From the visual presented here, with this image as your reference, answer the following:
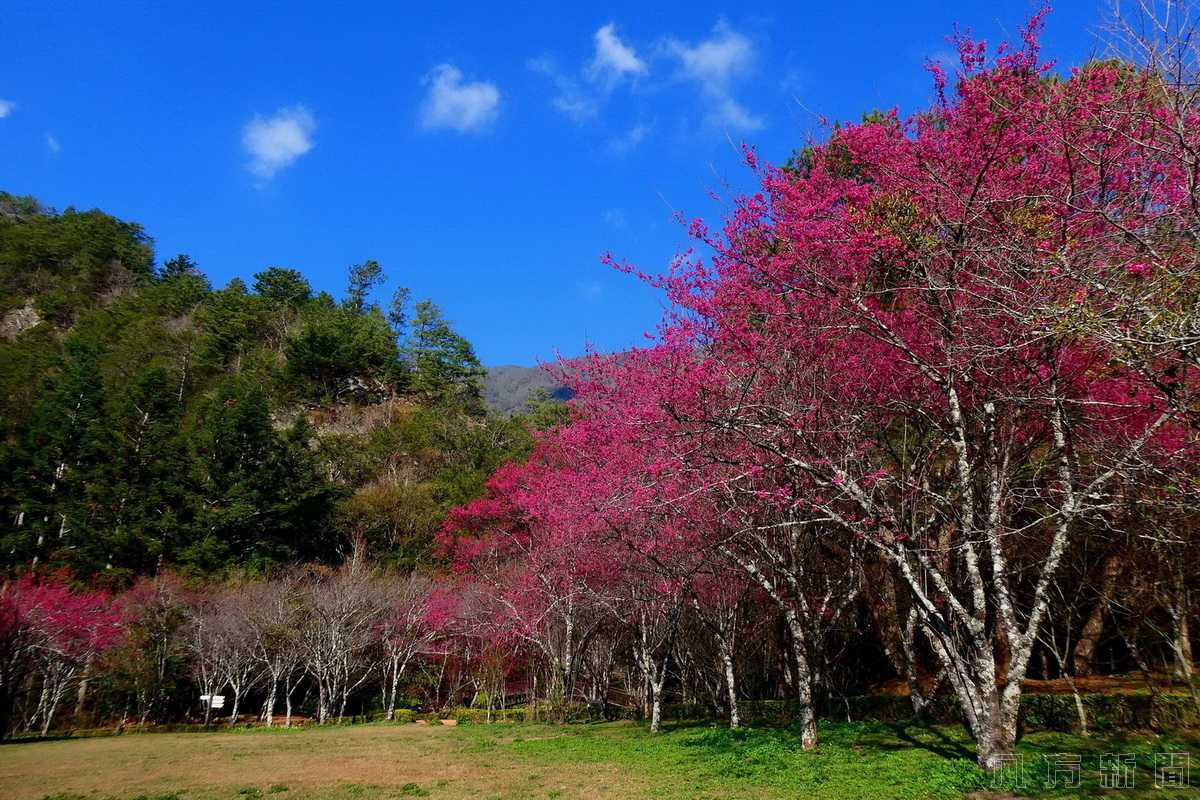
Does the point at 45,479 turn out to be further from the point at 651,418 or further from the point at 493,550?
the point at 651,418

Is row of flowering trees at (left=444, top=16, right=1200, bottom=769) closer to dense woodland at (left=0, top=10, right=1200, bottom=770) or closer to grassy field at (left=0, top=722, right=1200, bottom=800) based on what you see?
dense woodland at (left=0, top=10, right=1200, bottom=770)

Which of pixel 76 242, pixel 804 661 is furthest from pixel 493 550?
pixel 76 242

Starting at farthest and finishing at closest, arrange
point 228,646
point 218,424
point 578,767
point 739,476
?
point 218,424
point 228,646
point 578,767
point 739,476

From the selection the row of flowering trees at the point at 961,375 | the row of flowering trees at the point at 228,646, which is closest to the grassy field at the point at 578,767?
the row of flowering trees at the point at 961,375

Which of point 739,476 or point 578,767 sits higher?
point 739,476

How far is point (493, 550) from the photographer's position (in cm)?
2605

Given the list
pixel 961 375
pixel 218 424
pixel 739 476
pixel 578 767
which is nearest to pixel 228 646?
pixel 218 424

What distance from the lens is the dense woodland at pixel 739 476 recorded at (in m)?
6.49

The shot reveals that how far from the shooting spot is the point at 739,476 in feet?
A: 22.6

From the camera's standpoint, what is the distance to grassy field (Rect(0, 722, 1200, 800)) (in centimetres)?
664

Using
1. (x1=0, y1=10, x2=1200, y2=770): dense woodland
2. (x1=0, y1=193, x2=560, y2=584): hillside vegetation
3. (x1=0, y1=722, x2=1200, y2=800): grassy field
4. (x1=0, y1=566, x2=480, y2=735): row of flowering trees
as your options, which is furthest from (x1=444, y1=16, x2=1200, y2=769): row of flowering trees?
(x1=0, y1=193, x2=560, y2=584): hillside vegetation

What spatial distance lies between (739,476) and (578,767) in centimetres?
581

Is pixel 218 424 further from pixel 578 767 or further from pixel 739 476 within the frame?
pixel 739 476

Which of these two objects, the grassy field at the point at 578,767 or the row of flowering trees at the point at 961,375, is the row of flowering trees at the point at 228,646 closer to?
the grassy field at the point at 578,767
